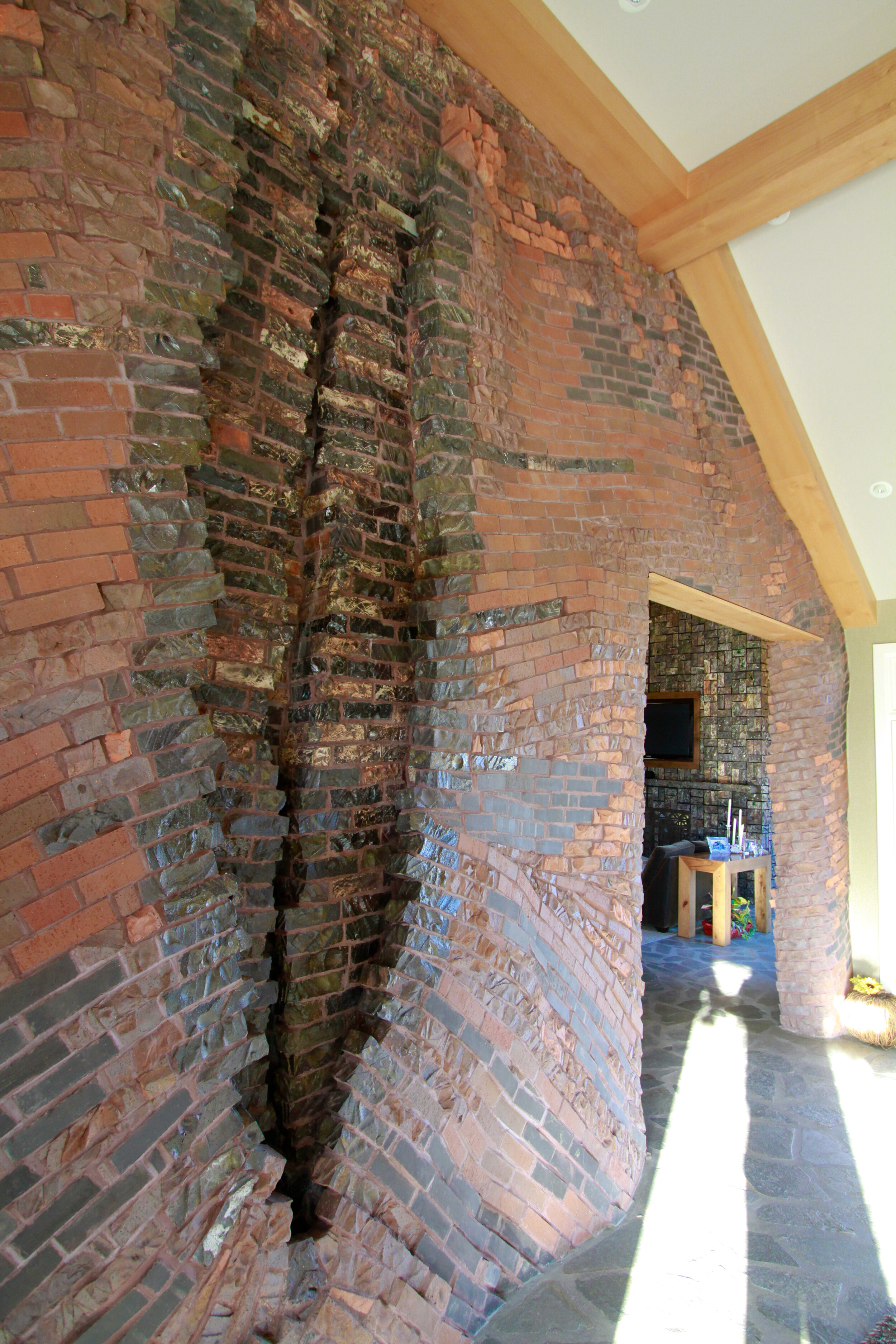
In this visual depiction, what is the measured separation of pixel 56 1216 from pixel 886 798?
5.35 metres

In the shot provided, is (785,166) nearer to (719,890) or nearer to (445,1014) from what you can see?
(445,1014)

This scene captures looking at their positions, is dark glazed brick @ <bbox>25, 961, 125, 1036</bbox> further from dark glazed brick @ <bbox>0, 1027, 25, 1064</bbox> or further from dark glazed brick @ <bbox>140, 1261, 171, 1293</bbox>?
dark glazed brick @ <bbox>140, 1261, 171, 1293</bbox>

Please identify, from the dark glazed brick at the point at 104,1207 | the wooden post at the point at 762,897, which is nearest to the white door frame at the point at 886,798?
the wooden post at the point at 762,897

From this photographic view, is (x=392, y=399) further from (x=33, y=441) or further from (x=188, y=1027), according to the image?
(x=188, y=1027)

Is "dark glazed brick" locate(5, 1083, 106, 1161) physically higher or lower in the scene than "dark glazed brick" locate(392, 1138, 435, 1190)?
higher

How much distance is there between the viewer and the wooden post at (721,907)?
6.78m

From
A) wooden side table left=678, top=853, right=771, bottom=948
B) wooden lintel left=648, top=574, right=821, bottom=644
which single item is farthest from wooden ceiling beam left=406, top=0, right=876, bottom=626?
wooden side table left=678, top=853, right=771, bottom=948

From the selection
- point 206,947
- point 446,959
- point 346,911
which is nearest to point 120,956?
point 206,947

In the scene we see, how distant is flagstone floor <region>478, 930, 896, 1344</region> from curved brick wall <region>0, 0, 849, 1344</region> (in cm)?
17

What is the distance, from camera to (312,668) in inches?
99.3

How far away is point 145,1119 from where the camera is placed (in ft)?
5.34

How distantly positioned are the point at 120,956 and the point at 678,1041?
417cm

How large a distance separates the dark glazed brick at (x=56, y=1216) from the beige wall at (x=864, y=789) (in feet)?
17.2

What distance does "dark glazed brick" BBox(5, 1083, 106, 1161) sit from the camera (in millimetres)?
1434
